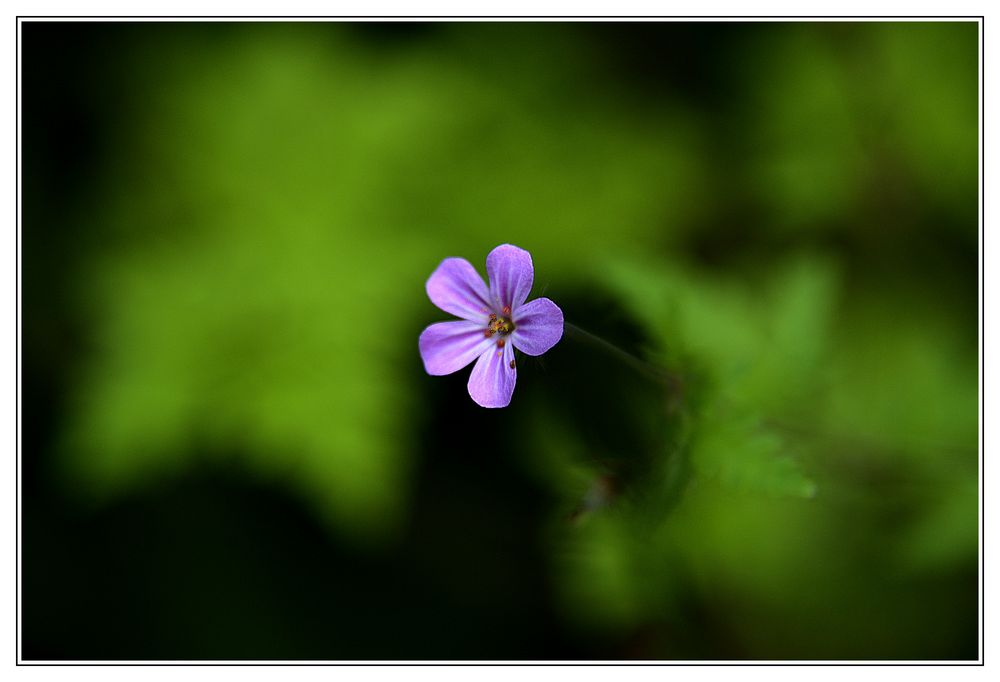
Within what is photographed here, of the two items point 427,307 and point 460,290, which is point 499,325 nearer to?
point 460,290

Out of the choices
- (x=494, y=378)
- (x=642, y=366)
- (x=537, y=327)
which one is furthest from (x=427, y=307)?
(x=537, y=327)

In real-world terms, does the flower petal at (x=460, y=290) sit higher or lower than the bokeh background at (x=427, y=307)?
lower

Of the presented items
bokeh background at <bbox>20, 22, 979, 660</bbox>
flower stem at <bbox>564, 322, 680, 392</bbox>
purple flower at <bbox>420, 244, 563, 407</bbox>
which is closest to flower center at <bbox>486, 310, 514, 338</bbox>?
purple flower at <bbox>420, 244, 563, 407</bbox>

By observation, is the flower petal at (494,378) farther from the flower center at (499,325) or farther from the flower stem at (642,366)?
the flower stem at (642,366)

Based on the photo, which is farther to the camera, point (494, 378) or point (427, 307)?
point (427, 307)

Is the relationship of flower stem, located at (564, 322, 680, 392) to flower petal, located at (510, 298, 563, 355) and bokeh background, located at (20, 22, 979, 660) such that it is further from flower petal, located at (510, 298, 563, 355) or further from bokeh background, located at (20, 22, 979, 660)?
bokeh background, located at (20, 22, 979, 660)

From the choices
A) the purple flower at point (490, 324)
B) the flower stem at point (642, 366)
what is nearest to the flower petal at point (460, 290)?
the purple flower at point (490, 324)
